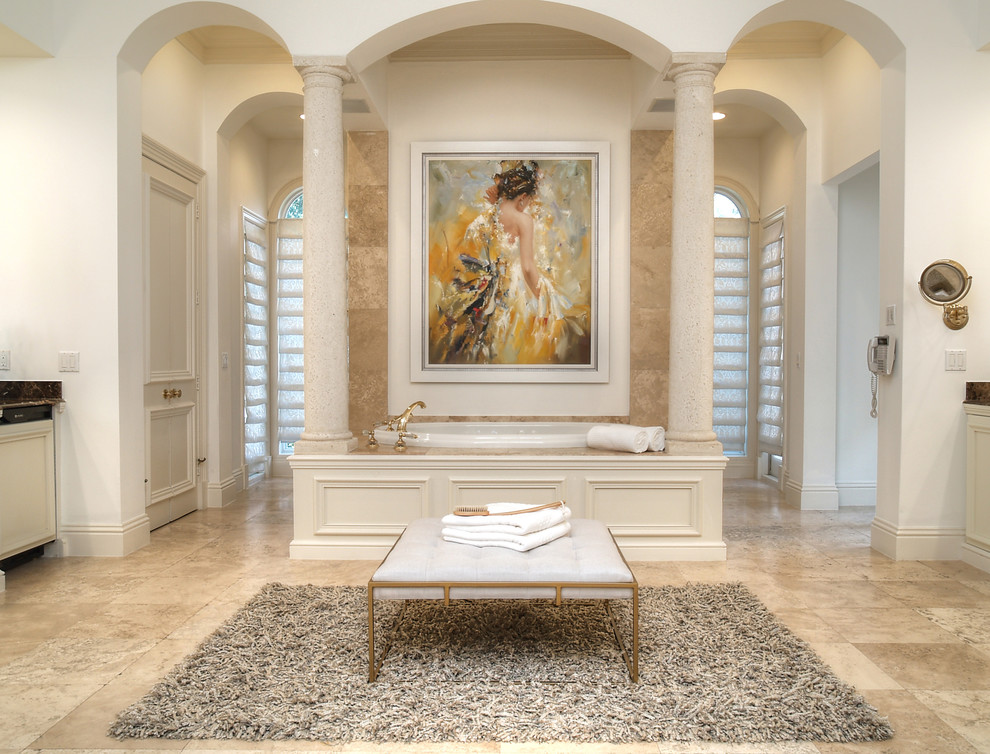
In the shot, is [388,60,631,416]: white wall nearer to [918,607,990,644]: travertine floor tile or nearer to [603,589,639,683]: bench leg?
[918,607,990,644]: travertine floor tile

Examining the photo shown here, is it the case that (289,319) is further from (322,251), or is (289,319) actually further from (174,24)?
(174,24)

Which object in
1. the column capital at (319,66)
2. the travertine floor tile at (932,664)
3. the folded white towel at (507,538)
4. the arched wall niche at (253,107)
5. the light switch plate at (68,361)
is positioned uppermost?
the arched wall niche at (253,107)

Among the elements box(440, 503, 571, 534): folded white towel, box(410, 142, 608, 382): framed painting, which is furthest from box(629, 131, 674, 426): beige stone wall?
box(440, 503, 571, 534): folded white towel

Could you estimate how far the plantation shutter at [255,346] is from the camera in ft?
21.7

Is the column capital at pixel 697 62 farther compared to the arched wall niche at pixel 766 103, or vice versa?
the arched wall niche at pixel 766 103

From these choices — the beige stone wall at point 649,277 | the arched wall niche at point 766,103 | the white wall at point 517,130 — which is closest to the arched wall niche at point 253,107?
the white wall at point 517,130

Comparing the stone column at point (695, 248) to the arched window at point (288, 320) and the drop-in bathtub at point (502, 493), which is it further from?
the arched window at point (288, 320)

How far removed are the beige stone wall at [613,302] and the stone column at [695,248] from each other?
4.64 feet

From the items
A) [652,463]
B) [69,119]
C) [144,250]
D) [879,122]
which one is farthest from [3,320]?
[879,122]

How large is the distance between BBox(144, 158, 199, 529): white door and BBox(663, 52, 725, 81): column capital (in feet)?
11.0

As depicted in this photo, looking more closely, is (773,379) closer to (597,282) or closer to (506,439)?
(597,282)

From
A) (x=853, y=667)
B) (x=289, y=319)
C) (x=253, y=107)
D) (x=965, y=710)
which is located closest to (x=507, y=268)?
(x=253, y=107)

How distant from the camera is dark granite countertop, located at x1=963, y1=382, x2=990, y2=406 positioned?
4.18m

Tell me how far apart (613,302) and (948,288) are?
7.51ft
